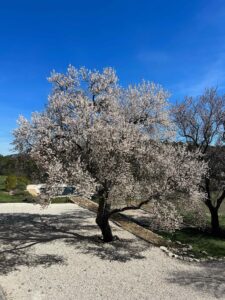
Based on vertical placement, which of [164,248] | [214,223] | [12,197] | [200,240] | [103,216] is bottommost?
[164,248]

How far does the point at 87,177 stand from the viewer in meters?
12.4

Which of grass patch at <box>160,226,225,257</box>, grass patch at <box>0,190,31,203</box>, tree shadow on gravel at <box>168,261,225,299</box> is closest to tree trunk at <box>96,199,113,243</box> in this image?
grass patch at <box>160,226,225,257</box>

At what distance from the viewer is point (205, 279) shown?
11.1 meters

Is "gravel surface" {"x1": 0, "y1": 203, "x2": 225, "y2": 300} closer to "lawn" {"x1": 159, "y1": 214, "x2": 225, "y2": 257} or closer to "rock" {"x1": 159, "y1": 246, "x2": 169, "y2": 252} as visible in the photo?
"rock" {"x1": 159, "y1": 246, "x2": 169, "y2": 252}

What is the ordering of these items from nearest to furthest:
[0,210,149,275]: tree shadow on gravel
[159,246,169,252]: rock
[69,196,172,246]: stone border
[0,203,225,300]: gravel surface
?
[0,203,225,300]: gravel surface, [0,210,149,275]: tree shadow on gravel, [159,246,169,252]: rock, [69,196,172,246]: stone border

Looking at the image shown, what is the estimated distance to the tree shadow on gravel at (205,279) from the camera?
10.3 m

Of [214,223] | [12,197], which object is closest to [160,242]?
[214,223]

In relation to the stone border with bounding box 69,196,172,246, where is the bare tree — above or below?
above

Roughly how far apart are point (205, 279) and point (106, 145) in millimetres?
5258

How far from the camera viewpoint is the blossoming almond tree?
12.9 m

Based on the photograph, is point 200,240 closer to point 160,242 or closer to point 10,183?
point 160,242

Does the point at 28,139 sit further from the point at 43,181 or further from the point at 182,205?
the point at 182,205

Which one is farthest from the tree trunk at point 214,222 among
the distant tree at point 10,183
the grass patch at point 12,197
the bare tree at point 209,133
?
the distant tree at point 10,183

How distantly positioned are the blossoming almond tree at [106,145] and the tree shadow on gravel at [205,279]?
9.16ft
